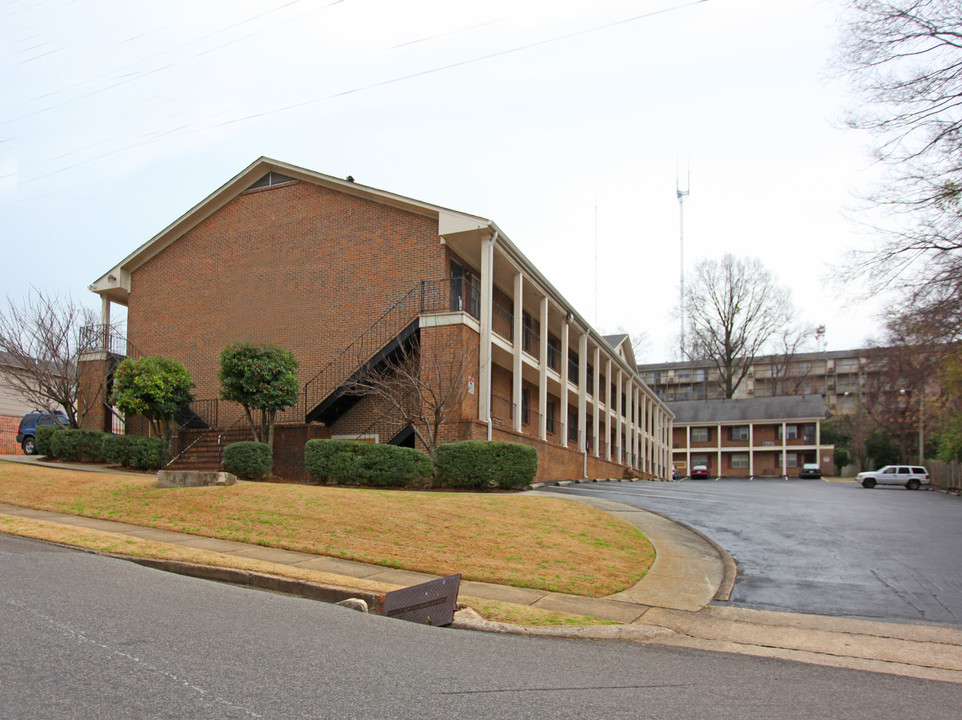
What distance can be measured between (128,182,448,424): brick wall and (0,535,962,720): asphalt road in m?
15.2

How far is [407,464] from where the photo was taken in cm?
1638

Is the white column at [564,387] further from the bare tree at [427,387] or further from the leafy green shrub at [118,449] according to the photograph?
the leafy green shrub at [118,449]

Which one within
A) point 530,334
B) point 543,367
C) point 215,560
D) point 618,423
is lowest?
point 215,560

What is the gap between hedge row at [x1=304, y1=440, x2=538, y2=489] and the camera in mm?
16266

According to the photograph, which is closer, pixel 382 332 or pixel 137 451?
pixel 137 451

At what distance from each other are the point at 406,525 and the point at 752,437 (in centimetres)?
6039

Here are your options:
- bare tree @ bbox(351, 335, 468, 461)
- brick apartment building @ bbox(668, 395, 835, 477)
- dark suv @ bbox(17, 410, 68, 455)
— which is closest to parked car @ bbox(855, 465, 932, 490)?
brick apartment building @ bbox(668, 395, 835, 477)

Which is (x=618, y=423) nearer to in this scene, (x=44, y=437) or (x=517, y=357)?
(x=517, y=357)

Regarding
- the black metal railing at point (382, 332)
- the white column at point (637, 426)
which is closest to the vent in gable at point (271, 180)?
the black metal railing at point (382, 332)

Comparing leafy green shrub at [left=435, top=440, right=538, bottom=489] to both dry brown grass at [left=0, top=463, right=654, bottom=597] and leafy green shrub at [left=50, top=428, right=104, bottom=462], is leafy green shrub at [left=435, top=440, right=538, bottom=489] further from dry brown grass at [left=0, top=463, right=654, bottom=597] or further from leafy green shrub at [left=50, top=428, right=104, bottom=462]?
leafy green shrub at [left=50, top=428, right=104, bottom=462]

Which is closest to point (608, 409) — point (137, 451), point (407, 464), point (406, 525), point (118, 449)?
point (407, 464)

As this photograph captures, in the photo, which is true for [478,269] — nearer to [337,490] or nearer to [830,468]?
[337,490]

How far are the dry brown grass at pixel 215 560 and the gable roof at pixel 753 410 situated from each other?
62.1 meters

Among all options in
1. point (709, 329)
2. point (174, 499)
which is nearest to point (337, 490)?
point (174, 499)
